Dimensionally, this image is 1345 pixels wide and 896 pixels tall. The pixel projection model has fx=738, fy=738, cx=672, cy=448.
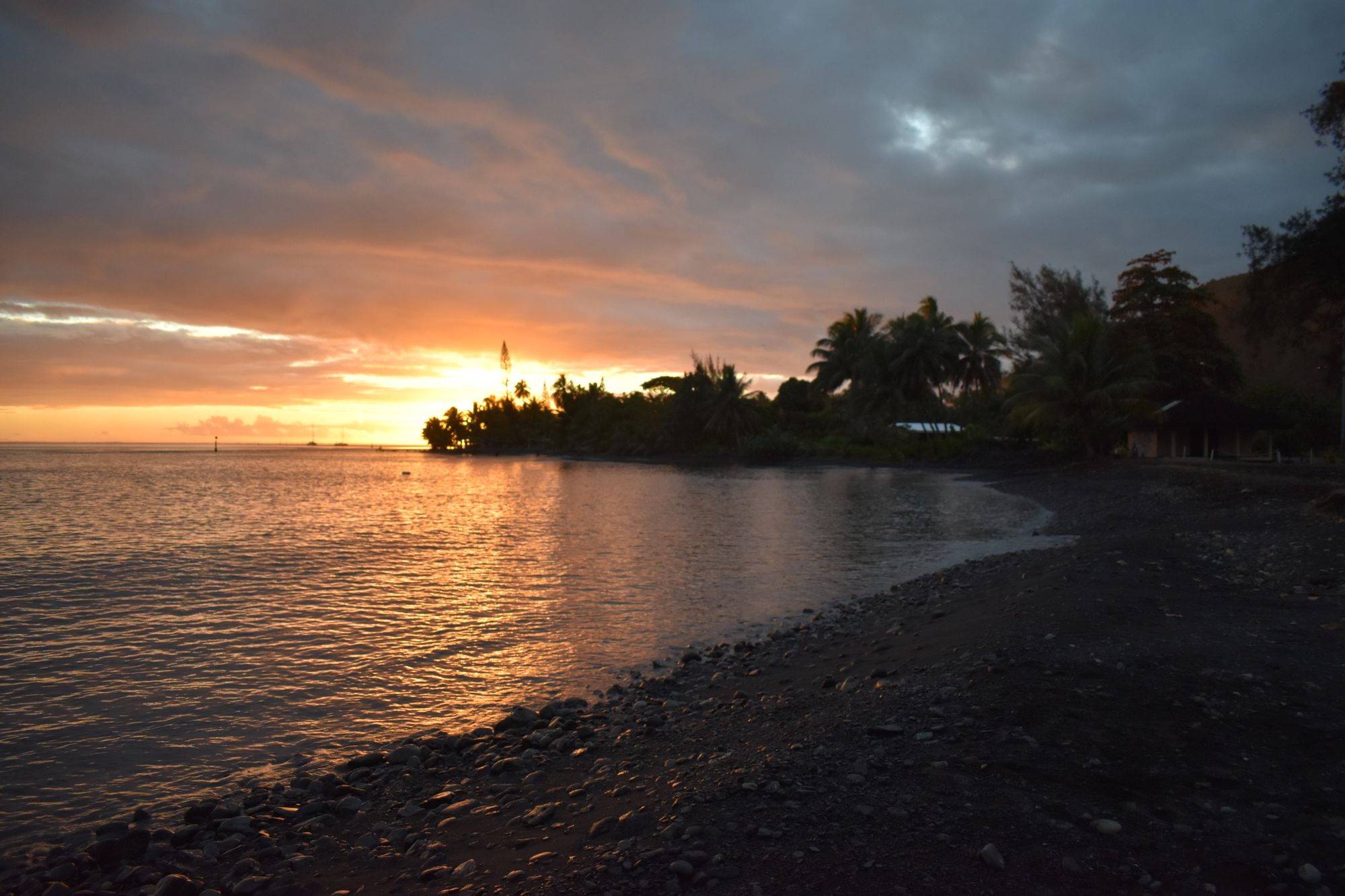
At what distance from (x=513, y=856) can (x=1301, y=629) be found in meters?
7.52

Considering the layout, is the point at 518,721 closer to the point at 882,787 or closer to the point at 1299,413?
the point at 882,787

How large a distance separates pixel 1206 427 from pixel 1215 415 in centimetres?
149

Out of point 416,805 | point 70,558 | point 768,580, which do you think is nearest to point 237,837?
point 416,805

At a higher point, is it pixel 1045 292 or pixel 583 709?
pixel 1045 292

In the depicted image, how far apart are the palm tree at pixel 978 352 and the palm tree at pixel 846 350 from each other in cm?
720

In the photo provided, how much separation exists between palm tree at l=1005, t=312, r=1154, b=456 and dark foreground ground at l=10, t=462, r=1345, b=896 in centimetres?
3367

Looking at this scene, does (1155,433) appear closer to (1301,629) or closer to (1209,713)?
(1301,629)

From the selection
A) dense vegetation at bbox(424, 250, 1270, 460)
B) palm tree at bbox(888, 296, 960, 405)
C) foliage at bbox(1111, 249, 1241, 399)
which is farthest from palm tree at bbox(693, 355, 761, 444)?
foliage at bbox(1111, 249, 1241, 399)

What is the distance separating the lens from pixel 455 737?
6.54m

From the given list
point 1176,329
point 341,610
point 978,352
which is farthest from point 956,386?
point 341,610

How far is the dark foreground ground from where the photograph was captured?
365cm

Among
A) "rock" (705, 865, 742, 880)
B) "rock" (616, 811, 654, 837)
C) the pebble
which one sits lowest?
"rock" (616, 811, 654, 837)

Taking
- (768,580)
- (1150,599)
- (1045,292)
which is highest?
(1045,292)

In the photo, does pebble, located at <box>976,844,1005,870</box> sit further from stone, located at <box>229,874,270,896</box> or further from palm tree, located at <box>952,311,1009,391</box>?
palm tree, located at <box>952,311,1009,391</box>
